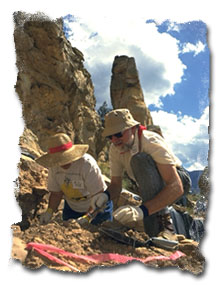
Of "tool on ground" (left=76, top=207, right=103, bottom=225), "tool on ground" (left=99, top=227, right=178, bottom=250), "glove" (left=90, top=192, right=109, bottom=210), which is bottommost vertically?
"tool on ground" (left=99, top=227, right=178, bottom=250)

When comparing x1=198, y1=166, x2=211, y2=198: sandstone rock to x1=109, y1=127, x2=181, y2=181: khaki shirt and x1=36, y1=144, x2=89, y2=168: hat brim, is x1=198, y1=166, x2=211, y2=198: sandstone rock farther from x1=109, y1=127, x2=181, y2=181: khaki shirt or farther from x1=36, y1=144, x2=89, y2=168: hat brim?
x1=36, y1=144, x2=89, y2=168: hat brim

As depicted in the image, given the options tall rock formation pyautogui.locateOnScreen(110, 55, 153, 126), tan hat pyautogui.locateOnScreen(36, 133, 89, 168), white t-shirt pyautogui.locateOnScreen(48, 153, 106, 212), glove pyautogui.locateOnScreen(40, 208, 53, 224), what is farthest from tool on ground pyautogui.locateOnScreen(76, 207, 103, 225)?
tall rock formation pyautogui.locateOnScreen(110, 55, 153, 126)

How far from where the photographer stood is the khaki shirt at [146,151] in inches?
69.7

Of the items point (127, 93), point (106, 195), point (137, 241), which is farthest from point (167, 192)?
point (127, 93)

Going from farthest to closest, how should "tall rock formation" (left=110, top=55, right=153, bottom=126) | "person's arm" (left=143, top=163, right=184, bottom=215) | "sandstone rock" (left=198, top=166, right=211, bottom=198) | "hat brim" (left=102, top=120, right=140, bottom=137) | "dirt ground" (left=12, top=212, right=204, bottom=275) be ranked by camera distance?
"tall rock formation" (left=110, top=55, right=153, bottom=126), "hat brim" (left=102, top=120, right=140, bottom=137), "person's arm" (left=143, top=163, right=184, bottom=215), "sandstone rock" (left=198, top=166, right=211, bottom=198), "dirt ground" (left=12, top=212, right=204, bottom=275)

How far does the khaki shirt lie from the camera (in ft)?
5.81

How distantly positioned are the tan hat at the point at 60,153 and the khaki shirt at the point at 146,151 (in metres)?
0.25

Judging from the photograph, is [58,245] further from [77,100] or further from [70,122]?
[77,100]

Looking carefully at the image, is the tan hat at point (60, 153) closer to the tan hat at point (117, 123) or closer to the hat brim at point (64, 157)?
the hat brim at point (64, 157)

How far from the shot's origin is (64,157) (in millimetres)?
2031

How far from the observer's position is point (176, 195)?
173cm

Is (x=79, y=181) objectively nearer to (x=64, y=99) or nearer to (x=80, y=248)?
(x=80, y=248)

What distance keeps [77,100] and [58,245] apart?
2.68 metres

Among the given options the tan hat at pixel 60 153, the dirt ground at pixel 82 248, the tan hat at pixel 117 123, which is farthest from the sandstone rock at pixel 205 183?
the tan hat at pixel 60 153
